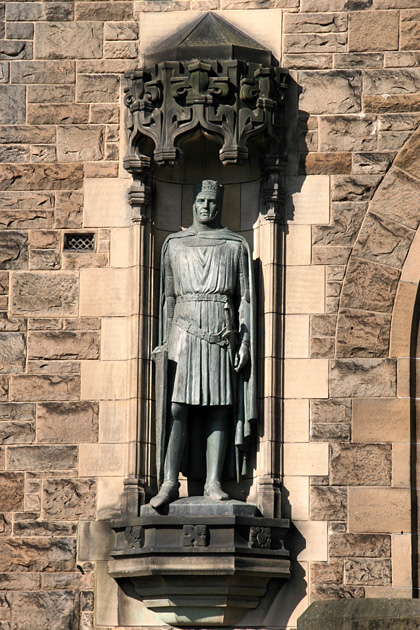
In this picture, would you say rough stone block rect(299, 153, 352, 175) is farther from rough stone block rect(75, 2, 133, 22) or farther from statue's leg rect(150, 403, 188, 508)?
statue's leg rect(150, 403, 188, 508)

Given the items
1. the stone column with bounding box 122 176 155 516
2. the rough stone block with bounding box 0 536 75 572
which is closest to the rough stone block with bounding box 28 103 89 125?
the stone column with bounding box 122 176 155 516

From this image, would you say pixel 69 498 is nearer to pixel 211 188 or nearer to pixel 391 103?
pixel 211 188

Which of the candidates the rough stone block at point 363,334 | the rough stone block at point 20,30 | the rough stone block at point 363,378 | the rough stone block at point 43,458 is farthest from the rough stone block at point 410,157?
the rough stone block at point 43,458

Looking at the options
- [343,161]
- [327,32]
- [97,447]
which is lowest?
[97,447]

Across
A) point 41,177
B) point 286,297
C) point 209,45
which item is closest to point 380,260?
point 286,297

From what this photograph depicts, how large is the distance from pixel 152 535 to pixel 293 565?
1.06 meters

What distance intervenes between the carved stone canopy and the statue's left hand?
137 centimetres

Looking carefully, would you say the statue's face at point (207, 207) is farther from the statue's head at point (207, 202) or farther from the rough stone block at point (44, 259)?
the rough stone block at point (44, 259)

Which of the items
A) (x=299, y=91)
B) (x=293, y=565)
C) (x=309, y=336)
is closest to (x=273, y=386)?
(x=309, y=336)

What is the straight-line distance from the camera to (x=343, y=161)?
35.0 feet

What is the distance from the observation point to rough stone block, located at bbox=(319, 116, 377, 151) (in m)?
10.7

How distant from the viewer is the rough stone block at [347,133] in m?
10.7

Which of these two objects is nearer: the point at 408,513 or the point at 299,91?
the point at 408,513

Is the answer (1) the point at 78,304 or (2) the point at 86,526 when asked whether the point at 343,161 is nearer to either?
(1) the point at 78,304
